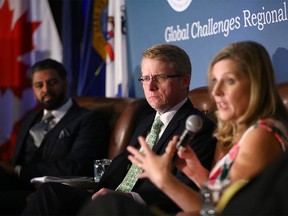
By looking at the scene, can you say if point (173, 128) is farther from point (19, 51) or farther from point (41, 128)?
point (19, 51)

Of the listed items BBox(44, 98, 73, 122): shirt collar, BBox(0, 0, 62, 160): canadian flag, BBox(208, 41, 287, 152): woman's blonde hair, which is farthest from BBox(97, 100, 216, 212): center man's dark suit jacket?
BBox(0, 0, 62, 160): canadian flag

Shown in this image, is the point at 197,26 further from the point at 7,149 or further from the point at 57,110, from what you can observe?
the point at 7,149

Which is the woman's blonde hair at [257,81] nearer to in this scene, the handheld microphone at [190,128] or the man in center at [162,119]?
the handheld microphone at [190,128]

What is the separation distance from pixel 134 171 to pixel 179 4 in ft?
4.84

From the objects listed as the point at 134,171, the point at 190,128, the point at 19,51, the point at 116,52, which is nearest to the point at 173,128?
the point at 134,171

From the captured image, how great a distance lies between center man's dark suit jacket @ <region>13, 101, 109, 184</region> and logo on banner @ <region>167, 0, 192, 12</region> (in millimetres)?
882

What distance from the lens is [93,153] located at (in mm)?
4121

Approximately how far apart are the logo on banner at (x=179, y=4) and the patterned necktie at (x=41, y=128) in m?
1.17

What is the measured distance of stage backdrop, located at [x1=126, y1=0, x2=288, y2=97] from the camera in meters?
3.47

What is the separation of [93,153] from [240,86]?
208cm

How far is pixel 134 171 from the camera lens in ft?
10.4

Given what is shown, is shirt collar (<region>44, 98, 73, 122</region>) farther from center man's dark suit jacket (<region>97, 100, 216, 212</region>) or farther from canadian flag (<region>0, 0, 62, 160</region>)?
center man's dark suit jacket (<region>97, 100, 216, 212</region>)

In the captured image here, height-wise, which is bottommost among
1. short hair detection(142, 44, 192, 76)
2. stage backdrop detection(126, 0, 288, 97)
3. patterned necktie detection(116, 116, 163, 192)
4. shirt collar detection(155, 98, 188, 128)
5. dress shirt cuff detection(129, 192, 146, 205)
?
dress shirt cuff detection(129, 192, 146, 205)

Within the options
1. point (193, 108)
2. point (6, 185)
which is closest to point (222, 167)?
point (193, 108)
